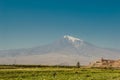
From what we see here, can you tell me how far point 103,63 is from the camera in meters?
179

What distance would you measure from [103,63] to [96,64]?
4321mm

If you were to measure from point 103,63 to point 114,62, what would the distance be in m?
6.78

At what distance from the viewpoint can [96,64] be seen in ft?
582

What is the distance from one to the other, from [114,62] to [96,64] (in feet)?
36.4

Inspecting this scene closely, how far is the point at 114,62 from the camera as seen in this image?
594ft
